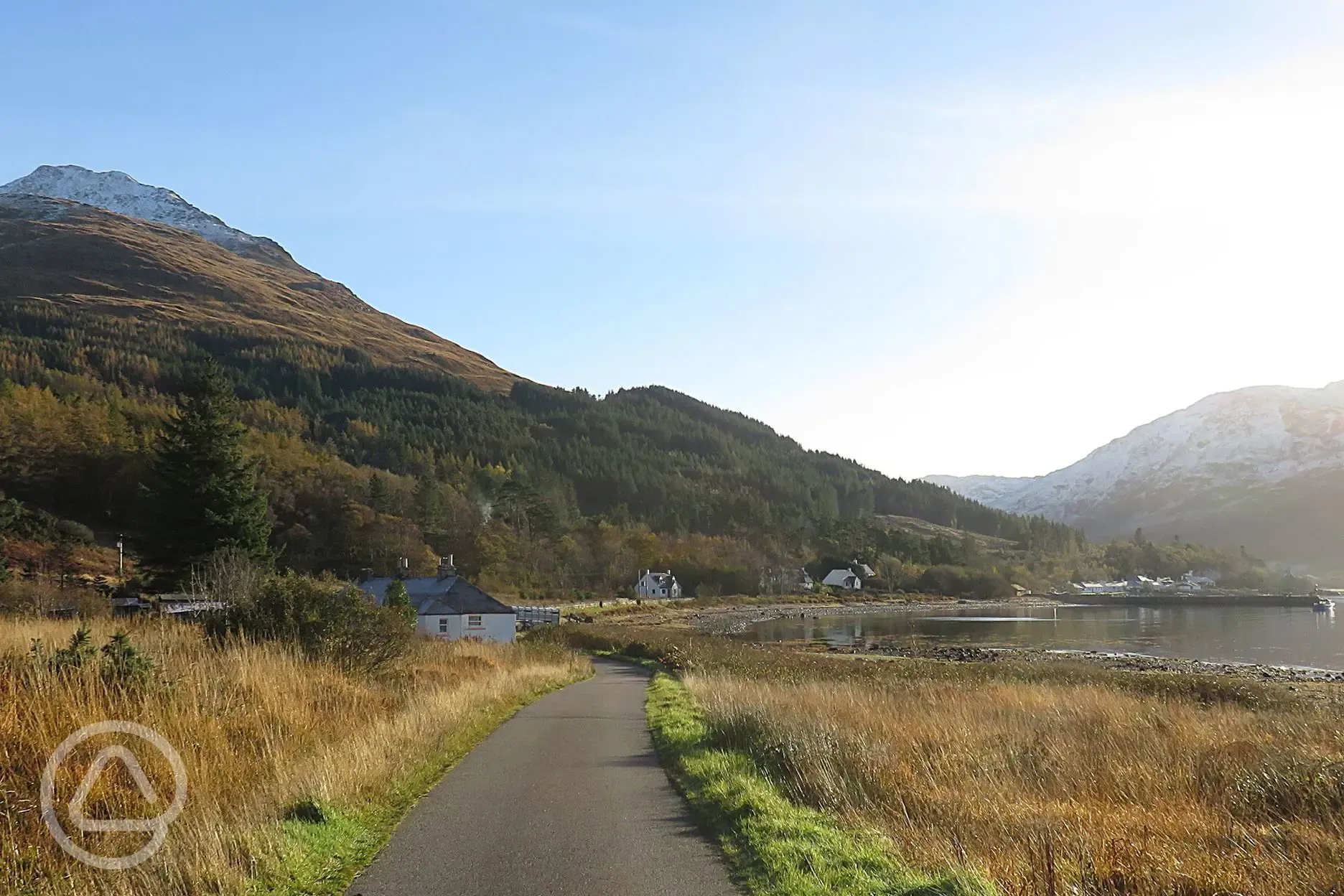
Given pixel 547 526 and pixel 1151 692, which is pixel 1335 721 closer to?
pixel 1151 692

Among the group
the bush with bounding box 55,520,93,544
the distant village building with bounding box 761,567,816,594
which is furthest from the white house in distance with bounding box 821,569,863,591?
the bush with bounding box 55,520,93,544

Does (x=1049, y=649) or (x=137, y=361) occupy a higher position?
(x=137, y=361)

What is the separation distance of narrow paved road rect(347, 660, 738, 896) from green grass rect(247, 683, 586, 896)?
0.14 m

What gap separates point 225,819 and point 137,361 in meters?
188

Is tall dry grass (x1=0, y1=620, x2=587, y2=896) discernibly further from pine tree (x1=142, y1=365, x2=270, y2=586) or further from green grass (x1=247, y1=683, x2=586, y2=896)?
pine tree (x1=142, y1=365, x2=270, y2=586)

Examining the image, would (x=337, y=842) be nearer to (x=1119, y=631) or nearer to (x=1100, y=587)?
(x=1119, y=631)

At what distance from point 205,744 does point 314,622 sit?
303 inches

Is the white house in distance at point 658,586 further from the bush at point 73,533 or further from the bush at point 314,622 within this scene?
the bush at point 314,622

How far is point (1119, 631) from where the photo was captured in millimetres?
79625

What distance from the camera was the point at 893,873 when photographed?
271 inches

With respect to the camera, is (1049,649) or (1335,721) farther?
(1049,649)

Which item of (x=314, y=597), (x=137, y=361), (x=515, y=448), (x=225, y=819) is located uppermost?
(x=137, y=361)

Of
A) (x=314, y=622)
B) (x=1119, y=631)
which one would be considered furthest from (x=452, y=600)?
(x=1119, y=631)

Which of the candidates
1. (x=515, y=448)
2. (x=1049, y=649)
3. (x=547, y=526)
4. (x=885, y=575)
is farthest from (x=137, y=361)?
(x=1049, y=649)
